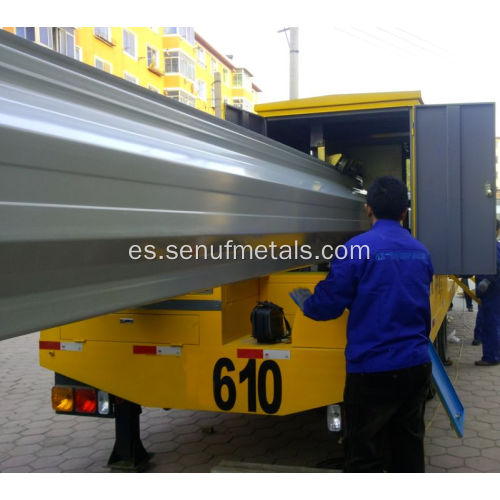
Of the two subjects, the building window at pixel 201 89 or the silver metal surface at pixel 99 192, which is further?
the building window at pixel 201 89

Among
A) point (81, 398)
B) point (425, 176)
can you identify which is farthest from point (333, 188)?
point (81, 398)

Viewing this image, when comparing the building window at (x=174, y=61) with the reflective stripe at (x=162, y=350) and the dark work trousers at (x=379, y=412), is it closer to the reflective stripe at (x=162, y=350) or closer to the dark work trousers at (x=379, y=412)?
the reflective stripe at (x=162, y=350)

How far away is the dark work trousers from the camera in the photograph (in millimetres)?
2615

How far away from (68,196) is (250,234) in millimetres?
964

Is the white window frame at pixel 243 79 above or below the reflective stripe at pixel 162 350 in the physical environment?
above

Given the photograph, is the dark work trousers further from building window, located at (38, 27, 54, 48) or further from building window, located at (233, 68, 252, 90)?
building window, located at (233, 68, 252, 90)

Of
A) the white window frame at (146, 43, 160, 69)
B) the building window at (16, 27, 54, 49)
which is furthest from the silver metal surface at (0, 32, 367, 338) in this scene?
the white window frame at (146, 43, 160, 69)

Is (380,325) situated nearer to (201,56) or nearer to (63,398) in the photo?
(63,398)

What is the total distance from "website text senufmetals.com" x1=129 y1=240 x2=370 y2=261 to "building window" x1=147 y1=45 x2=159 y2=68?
118 feet

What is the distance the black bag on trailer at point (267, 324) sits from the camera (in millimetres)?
3193

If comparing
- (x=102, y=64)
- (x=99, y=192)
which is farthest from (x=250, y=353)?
(x=102, y=64)

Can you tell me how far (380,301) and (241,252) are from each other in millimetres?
806

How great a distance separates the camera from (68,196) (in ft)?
4.32

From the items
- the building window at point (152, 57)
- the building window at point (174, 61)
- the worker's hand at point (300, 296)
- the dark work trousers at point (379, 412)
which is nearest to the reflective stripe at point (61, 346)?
the worker's hand at point (300, 296)
